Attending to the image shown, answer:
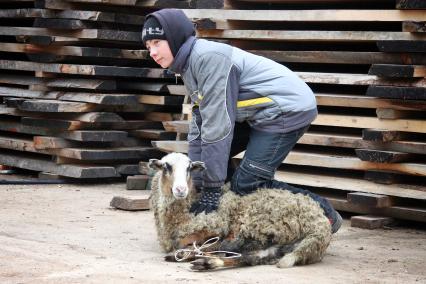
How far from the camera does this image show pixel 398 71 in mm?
7223

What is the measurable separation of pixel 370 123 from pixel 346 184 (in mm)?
541

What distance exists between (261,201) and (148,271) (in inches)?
36.6

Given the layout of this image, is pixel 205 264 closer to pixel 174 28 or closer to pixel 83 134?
pixel 174 28

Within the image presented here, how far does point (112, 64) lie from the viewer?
10195 millimetres

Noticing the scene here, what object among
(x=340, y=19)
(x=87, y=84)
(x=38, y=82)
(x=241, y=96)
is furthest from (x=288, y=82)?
(x=38, y=82)

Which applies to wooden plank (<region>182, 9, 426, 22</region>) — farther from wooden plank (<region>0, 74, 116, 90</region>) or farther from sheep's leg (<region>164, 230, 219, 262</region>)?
sheep's leg (<region>164, 230, 219, 262</region>)

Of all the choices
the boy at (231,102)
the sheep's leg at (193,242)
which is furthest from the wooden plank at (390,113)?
the sheep's leg at (193,242)

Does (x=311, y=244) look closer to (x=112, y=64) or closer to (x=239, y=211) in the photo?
(x=239, y=211)

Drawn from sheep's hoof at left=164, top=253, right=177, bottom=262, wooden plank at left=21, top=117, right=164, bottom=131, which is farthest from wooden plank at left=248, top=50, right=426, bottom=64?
sheep's hoof at left=164, top=253, right=177, bottom=262

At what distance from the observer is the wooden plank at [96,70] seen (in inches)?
382

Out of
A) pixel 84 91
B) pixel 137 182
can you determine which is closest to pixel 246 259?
pixel 137 182

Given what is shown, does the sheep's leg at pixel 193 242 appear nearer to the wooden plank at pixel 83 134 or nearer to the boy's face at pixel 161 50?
the boy's face at pixel 161 50

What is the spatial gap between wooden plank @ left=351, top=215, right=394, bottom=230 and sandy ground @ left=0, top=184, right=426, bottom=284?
8cm

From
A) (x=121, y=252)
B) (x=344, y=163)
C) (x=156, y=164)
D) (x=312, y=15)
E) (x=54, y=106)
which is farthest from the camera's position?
(x=54, y=106)
